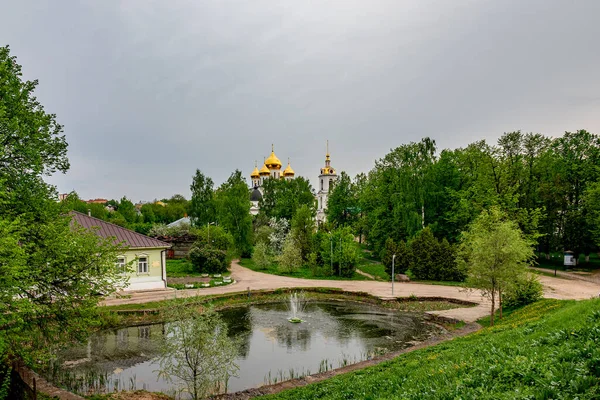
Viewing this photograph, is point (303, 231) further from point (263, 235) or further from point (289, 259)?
point (263, 235)

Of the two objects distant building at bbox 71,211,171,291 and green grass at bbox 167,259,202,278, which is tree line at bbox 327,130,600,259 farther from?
distant building at bbox 71,211,171,291

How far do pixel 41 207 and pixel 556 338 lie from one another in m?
14.5

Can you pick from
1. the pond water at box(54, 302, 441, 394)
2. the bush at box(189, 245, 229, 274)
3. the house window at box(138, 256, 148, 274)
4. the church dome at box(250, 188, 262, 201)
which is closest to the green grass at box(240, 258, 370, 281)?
the bush at box(189, 245, 229, 274)

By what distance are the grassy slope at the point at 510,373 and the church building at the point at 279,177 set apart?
64.2m

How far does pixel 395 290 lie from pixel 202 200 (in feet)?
119

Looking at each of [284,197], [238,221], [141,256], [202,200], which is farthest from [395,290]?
[202,200]

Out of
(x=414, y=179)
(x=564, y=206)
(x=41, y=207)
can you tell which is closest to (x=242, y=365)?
(x=41, y=207)

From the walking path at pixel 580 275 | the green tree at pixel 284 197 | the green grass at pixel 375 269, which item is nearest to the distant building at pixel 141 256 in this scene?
the green grass at pixel 375 269

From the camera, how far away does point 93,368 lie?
47.4 feet

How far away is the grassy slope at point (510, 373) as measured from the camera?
5465mm

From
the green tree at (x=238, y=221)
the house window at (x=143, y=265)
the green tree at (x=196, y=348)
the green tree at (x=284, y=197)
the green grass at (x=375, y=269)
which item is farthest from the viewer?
the green tree at (x=284, y=197)

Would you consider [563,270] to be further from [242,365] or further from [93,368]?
[93,368]

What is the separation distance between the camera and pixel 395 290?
1136 inches

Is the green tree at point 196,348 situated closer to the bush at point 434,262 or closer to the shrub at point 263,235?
the bush at point 434,262
